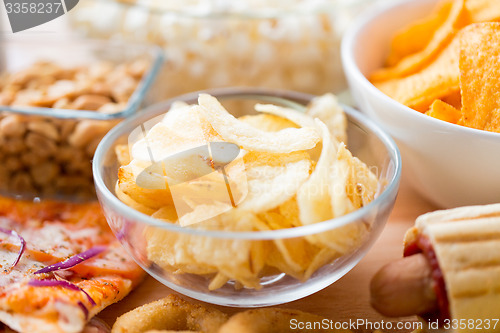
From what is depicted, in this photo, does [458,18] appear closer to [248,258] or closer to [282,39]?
[282,39]

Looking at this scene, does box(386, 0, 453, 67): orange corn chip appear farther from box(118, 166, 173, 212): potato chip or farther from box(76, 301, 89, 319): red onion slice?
box(76, 301, 89, 319): red onion slice

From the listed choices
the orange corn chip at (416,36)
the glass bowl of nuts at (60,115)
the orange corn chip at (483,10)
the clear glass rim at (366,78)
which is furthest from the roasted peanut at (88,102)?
the orange corn chip at (483,10)

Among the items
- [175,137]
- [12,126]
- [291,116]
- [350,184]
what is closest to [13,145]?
[12,126]

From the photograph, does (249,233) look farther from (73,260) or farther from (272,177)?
(73,260)

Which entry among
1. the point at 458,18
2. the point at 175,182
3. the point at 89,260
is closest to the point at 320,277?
the point at 175,182

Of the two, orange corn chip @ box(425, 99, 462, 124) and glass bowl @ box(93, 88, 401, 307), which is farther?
orange corn chip @ box(425, 99, 462, 124)

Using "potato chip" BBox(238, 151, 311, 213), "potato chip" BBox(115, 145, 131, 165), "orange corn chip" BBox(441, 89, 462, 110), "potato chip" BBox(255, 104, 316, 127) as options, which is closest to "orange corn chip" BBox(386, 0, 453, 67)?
"orange corn chip" BBox(441, 89, 462, 110)
